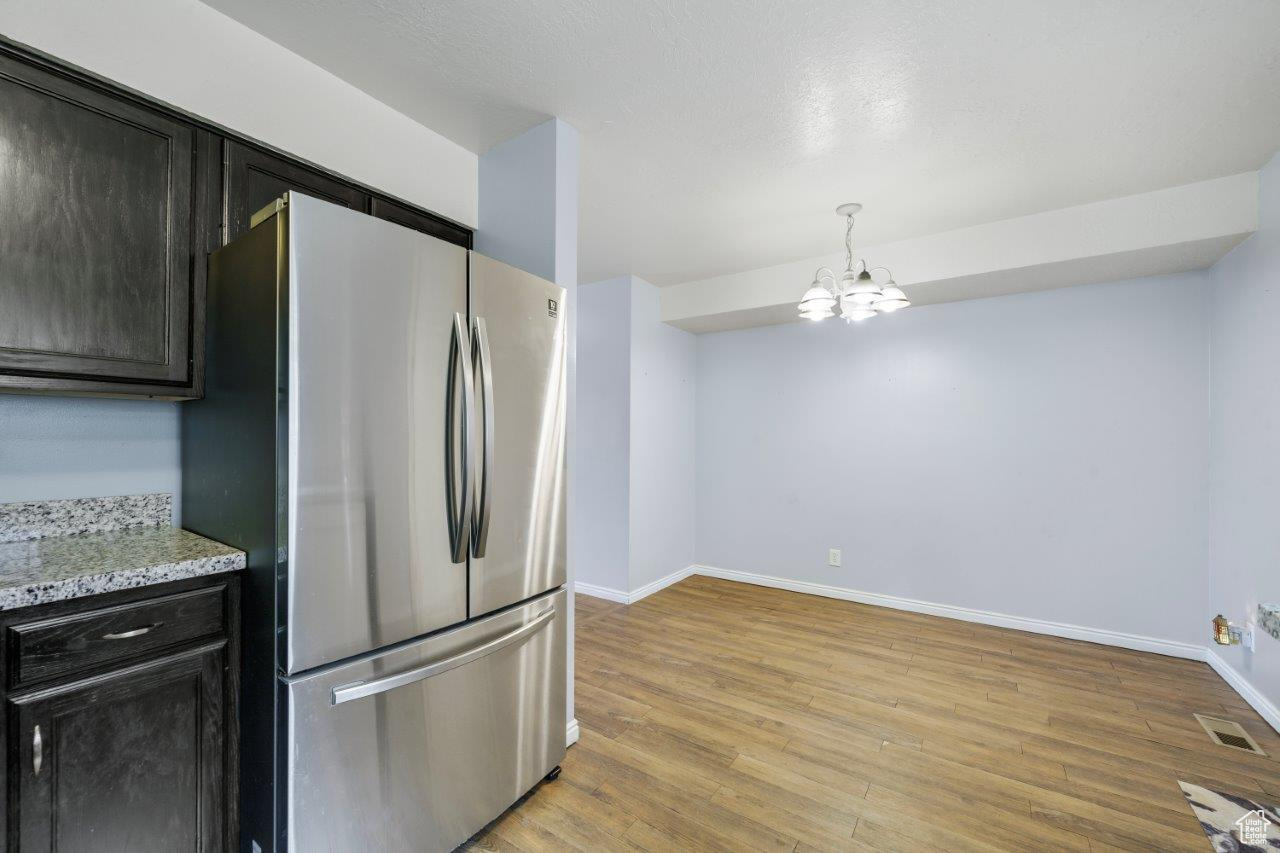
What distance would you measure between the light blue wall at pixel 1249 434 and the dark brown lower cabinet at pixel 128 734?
404 centimetres

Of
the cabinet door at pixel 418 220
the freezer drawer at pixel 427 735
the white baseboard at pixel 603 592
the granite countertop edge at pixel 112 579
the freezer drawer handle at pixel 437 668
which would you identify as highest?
the cabinet door at pixel 418 220

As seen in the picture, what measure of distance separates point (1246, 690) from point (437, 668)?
3832mm

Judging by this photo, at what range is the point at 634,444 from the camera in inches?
167

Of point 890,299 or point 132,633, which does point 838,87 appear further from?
point 132,633

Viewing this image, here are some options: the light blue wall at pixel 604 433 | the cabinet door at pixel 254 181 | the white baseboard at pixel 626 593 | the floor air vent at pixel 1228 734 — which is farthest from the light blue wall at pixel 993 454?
the cabinet door at pixel 254 181

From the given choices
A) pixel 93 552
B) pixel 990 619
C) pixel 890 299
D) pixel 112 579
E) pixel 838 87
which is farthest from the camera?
pixel 990 619

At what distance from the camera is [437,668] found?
1486mm

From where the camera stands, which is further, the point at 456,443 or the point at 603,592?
the point at 603,592

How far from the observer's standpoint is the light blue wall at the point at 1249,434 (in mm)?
2391

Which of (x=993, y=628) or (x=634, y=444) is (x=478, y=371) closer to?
(x=634, y=444)

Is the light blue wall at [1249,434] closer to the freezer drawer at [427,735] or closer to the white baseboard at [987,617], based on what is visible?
the white baseboard at [987,617]

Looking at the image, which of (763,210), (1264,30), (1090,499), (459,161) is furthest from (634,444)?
(1264,30)

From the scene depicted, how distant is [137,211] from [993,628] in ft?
15.9

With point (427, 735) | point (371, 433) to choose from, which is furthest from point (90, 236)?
point (427, 735)
